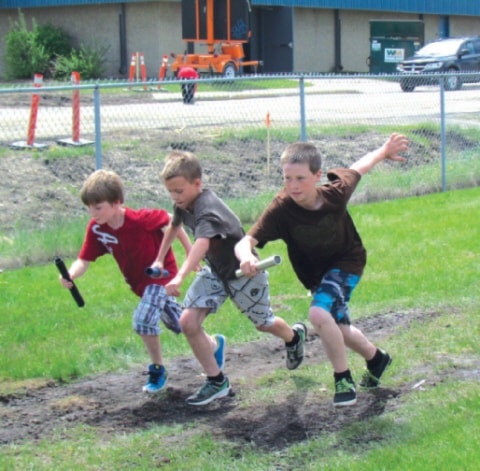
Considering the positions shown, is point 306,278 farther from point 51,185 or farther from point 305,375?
point 51,185

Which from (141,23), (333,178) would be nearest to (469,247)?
(333,178)

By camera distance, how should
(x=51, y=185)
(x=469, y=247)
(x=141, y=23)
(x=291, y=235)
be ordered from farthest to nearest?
1. (x=141, y=23)
2. (x=51, y=185)
3. (x=469, y=247)
4. (x=291, y=235)

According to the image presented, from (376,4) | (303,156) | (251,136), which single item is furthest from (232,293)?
(376,4)

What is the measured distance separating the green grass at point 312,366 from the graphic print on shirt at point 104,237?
993mm

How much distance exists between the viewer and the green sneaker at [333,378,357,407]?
17.0 feet

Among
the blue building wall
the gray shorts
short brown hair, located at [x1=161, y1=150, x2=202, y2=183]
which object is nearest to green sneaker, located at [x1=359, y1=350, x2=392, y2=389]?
the gray shorts

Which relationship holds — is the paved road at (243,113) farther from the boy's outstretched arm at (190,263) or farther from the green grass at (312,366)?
the boy's outstretched arm at (190,263)

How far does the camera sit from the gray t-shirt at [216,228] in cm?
521

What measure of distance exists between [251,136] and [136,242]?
27.5 feet

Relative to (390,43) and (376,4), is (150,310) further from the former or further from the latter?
(376,4)

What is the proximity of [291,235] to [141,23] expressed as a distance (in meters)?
34.5

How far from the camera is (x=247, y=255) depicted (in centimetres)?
493

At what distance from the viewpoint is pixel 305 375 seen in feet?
19.4

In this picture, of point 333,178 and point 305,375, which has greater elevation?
point 333,178
